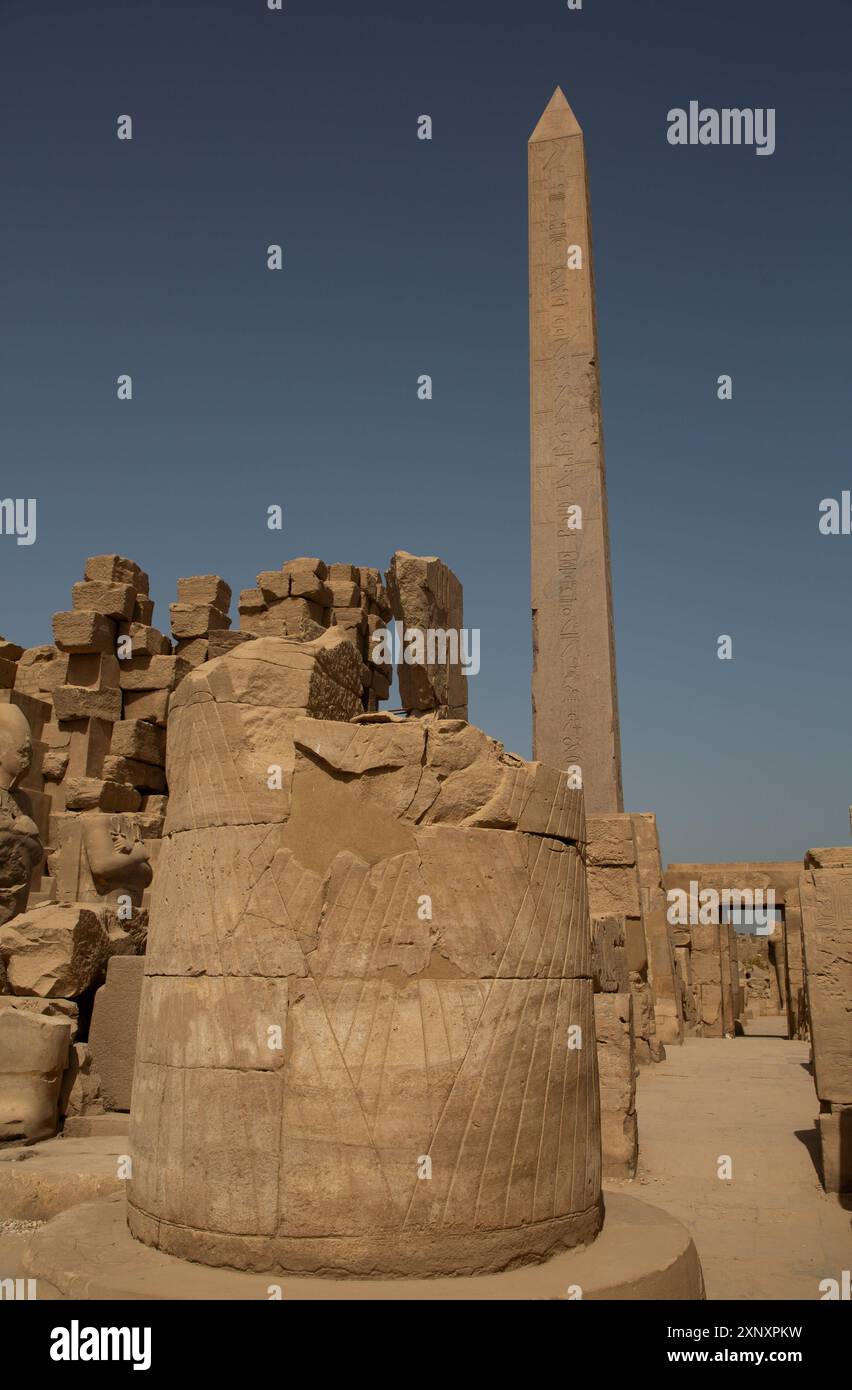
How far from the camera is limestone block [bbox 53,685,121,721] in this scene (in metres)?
12.5

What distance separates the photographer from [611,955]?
775 cm

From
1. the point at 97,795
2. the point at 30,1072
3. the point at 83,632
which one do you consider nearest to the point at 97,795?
the point at 97,795

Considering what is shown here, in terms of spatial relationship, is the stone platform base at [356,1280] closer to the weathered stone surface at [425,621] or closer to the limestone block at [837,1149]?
the limestone block at [837,1149]

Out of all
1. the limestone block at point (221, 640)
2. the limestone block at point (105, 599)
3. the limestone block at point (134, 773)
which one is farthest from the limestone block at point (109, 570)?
the limestone block at point (134, 773)

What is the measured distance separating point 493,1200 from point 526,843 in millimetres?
985

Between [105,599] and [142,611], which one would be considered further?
[142,611]

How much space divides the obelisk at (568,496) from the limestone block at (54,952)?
15.9 feet

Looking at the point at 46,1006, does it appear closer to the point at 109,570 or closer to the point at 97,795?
the point at 97,795

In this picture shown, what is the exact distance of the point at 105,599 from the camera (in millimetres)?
12844

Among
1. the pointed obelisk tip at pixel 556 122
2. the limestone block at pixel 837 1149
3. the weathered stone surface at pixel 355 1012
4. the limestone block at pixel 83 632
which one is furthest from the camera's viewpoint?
the limestone block at pixel 83 632

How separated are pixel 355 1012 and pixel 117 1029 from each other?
3.49 meters

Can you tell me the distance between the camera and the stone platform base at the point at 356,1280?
271 cm

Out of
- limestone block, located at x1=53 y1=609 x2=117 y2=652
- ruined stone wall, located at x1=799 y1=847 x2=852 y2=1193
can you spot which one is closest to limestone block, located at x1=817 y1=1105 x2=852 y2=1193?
ruined stone wall, located at x1=799 y1=847 x2=852 y2=1193
